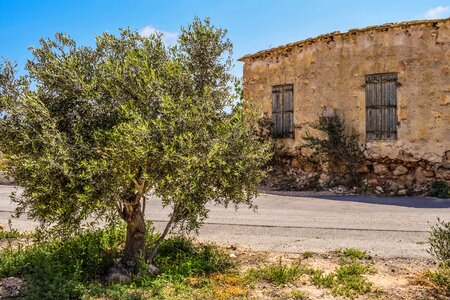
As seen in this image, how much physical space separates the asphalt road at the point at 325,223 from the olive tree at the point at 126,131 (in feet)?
6.92

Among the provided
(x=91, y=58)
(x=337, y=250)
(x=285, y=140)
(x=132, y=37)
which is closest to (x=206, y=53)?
(x=132, y=37)

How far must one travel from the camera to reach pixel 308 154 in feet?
47.0

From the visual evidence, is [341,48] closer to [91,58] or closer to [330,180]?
[330,180]

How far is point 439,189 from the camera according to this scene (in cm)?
1166

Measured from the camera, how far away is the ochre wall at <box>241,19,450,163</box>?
12047mm

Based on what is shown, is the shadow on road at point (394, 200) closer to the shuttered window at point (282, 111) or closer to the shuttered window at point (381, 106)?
the shuttered window at point (381, 106)

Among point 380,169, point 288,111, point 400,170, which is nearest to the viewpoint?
point 400,170

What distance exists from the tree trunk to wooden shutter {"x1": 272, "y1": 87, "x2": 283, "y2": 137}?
1059 centimetres

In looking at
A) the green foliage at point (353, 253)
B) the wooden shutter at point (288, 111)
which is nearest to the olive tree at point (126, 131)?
the green foliage at point (353, 253)

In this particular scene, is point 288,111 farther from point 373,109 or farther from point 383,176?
point 383,176

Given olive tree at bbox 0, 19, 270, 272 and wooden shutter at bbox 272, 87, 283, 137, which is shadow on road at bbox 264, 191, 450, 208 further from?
olive tree at bbox 0, 19, 270, 272

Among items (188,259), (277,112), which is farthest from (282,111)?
(188,259)

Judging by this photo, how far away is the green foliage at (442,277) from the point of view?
4628 millimetres

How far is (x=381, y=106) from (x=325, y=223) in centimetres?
608
